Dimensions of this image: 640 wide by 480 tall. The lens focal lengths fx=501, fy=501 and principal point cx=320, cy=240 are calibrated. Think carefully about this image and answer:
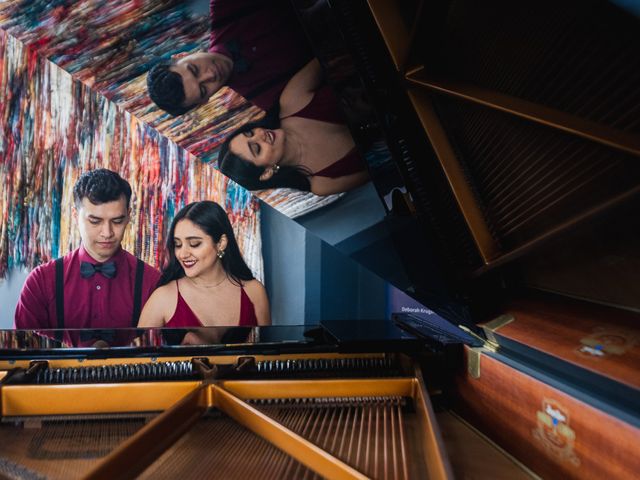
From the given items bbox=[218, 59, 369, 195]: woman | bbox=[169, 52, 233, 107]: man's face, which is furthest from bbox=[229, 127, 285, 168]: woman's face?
bbox=[169, 52, 233, 107]: man's face

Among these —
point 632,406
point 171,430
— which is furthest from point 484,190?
point 171,430

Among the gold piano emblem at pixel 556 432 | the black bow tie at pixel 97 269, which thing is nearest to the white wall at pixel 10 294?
the black bow tie at pixel 97 269

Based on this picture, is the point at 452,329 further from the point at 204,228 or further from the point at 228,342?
the point at 204,228

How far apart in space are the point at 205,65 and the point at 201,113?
1.05 ft

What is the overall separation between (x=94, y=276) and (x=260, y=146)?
1500 mm

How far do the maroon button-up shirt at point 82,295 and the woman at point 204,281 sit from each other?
0.14 metres

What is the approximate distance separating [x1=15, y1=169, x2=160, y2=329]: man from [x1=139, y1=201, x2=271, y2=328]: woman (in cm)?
16

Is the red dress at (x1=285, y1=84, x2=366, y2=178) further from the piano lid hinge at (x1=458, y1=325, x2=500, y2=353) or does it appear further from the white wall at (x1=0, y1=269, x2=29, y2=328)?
the white wall at (x1=0, y1=269, x2=29, y2=328)

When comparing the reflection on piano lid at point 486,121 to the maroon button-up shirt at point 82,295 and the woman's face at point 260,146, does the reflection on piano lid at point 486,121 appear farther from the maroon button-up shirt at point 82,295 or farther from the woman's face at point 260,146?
the maroon button-up shirt at point 82,295

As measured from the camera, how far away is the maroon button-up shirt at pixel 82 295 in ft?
11.5

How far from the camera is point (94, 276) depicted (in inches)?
140

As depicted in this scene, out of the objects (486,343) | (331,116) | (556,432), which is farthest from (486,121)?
(331,116)

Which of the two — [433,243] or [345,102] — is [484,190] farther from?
[345,102]

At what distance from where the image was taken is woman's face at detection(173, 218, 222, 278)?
3.61 meters
